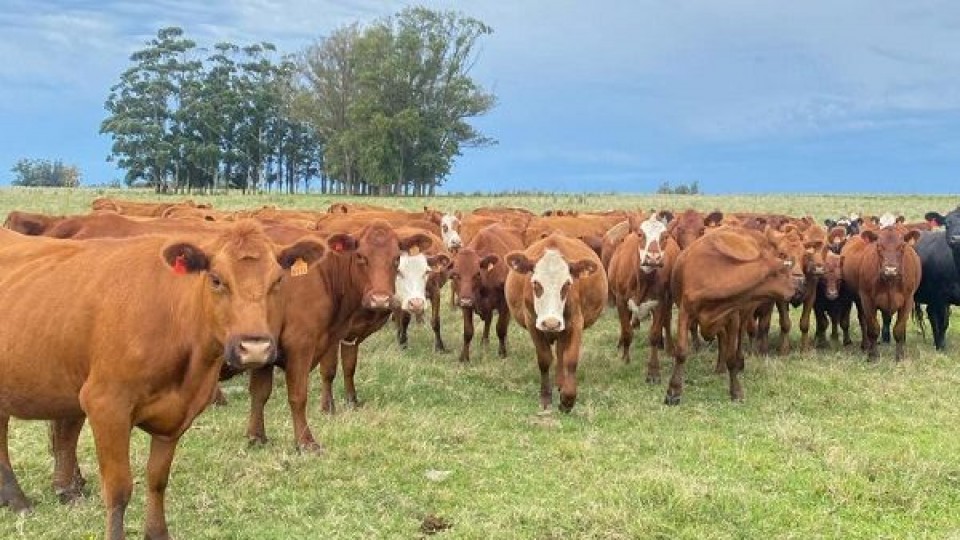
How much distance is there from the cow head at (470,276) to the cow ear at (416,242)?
7.72ft

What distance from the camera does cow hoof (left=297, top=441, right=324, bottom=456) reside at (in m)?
7.60

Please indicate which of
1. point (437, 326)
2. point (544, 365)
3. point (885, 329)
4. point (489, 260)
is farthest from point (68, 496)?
point (885, 329)

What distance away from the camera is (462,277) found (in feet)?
40.4

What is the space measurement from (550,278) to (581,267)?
36 centimetres

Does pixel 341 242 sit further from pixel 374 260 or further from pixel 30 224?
pixel 30 224

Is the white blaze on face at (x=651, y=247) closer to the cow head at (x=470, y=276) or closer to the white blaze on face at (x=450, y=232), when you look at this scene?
the cow head at (x=470, y=276)

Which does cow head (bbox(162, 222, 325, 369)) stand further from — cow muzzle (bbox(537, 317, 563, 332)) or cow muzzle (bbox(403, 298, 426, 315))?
cow muzzle (bbox(537, 317, 563, 332))

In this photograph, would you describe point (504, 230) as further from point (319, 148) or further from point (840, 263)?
point (319, 148)

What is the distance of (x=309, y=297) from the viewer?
790cm

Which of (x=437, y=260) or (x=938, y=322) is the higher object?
(x=437, y=260)

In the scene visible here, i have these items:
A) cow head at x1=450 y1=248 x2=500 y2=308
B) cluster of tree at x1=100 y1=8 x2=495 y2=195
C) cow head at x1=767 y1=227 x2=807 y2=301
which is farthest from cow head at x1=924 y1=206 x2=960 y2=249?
cluster of tree at x1=100 y1=8 x2=495 y2=195

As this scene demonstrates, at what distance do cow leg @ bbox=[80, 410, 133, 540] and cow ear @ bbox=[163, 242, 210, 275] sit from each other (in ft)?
2.89

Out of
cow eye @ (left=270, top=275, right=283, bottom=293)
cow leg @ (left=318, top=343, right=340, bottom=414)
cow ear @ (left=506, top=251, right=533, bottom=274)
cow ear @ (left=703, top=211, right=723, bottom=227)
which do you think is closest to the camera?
cow eye @ (left=270, top=275, right=283, bottom=293)

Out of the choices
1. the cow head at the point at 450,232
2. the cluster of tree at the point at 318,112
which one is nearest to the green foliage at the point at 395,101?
the cluster of tree at the point at 318,112
